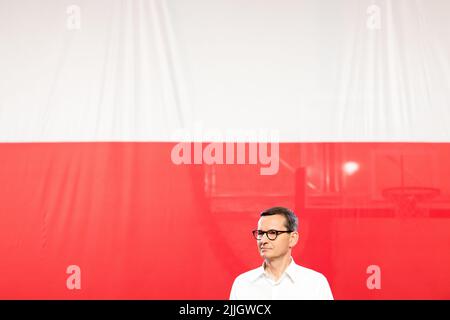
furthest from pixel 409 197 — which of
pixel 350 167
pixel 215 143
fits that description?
pixel 215 143

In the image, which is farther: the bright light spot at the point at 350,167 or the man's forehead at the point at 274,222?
the bright light spot at the point at 350,167

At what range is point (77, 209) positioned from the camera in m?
1.82

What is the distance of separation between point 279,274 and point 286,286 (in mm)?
43

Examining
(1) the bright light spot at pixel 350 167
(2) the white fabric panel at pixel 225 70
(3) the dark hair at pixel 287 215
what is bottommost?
(3) the dark hair at pixel 287 215

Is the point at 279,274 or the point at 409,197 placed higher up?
the point at 409,197

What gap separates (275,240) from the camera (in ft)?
4.79

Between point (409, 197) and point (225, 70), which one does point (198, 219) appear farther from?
point (409, 197)

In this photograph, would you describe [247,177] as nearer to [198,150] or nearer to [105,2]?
[198,150]

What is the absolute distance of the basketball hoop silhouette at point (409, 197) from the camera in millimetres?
1816

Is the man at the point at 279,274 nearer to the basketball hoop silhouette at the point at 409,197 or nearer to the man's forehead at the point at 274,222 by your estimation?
the man's forehead at the point at 274,222

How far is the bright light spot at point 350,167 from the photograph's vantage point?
6.00ft

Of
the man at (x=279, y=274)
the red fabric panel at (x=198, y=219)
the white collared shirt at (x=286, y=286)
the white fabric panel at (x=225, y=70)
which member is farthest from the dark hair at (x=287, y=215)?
the white fabric panel at (x=225, y=70)

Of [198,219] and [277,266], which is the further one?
[198,219]

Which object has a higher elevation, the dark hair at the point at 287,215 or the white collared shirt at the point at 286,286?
the dark hair at the point at 287,215
